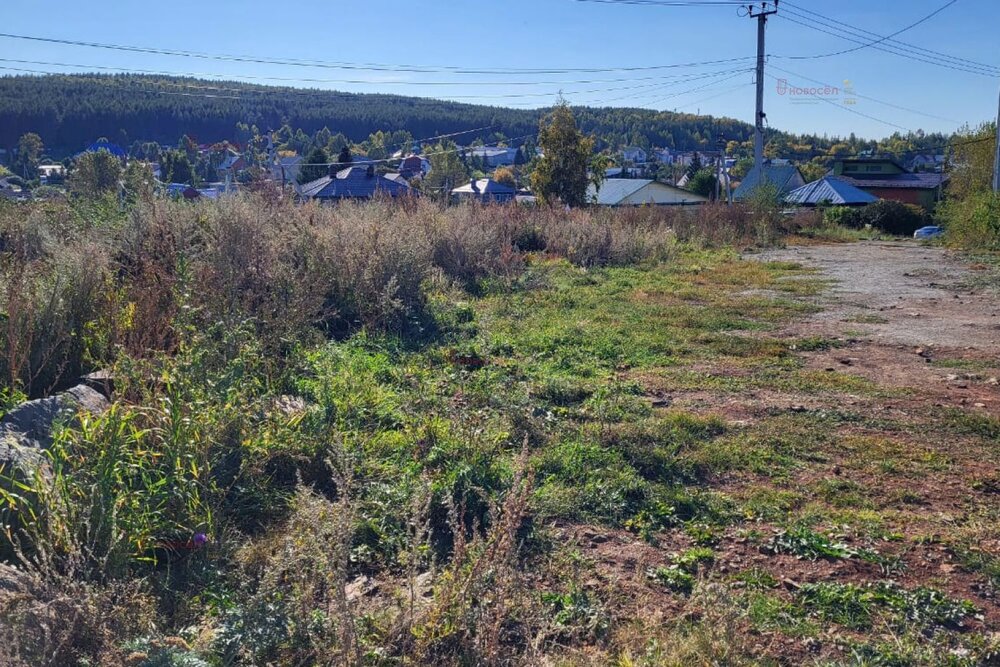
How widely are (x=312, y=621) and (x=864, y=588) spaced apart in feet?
6.83

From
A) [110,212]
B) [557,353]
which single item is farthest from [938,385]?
[110,212]

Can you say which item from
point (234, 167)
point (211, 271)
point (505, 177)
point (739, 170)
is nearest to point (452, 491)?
point (211, 271)

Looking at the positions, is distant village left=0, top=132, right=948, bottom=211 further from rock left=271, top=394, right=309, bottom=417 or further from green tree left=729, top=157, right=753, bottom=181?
rock left=271, top=394, right=309, bottom=417

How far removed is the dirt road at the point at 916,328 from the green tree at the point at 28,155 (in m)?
34.8

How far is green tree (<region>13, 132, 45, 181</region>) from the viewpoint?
35.1 m

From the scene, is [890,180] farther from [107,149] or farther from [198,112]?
[198,112]

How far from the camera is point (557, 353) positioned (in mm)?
6805

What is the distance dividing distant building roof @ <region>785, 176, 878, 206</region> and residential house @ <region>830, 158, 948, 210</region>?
442 centimetres

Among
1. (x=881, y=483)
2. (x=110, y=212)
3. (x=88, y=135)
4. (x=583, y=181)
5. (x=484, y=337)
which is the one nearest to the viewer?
(x=881, y=483)

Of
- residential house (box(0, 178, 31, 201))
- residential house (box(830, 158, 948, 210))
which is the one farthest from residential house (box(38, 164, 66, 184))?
residential house (box(830, 158, 948, 210))

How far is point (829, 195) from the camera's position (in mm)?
39844

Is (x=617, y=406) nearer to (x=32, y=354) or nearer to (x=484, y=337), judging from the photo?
(x=484, y=337)

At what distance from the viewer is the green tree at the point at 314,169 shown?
35688 millimetres

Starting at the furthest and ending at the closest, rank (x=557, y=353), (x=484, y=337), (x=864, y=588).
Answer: (x=484, y=337)
(x=557, y=353)
(x=864, y=588)
